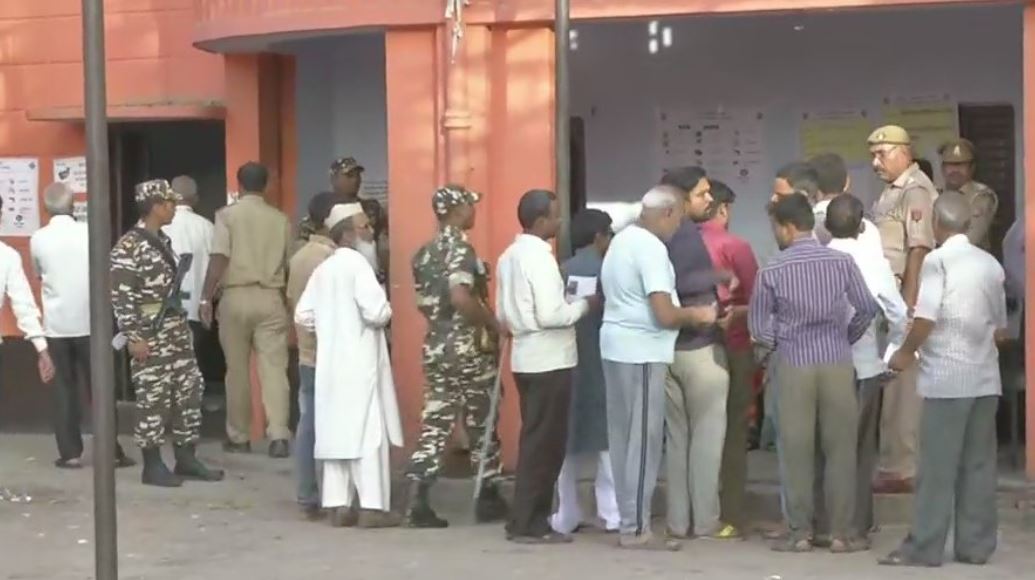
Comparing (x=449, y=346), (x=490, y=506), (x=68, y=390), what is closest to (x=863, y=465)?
(x=490, y=506)

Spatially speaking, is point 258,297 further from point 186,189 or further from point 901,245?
point 901,245

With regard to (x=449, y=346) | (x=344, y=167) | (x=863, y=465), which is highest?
(x=344, y=167)

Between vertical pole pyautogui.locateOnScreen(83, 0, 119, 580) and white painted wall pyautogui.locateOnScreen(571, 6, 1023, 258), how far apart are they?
5.36 metres

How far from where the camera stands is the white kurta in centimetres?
1009

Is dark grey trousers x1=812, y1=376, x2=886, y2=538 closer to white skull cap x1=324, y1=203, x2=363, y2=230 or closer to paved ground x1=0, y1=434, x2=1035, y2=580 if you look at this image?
paved ground x1=0, y1=434, x2=1035, y2=580

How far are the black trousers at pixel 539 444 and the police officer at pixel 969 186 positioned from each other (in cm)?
262

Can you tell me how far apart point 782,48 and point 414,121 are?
2952 millimetres

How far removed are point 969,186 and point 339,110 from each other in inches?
175

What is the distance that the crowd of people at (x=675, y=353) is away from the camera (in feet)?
29.2

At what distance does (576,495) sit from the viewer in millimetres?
10102

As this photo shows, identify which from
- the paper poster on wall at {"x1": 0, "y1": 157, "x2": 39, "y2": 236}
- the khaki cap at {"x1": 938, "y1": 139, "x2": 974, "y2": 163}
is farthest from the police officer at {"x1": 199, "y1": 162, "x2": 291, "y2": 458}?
the khaki cap at {"x1": 938, "y1": 139, "x2": 974, "y2": 163}

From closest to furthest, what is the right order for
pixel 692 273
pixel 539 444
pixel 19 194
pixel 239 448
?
1. pixel 692 273
2. pixel 539 444
3. pixel 239 448
4. pixel 19 194

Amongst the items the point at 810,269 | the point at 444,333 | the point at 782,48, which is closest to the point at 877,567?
the point at 810,269

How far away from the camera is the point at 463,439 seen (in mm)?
10977
